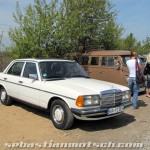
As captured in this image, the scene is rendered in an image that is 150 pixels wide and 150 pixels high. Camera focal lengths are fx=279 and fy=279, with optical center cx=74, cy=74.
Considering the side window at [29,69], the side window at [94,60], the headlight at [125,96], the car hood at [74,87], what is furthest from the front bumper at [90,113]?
the side window at [94,60]

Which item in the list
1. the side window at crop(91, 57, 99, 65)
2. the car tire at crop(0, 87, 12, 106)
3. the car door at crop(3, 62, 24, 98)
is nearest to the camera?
the car door at crop(3, 62, 24, 98)

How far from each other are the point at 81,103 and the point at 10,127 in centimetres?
184

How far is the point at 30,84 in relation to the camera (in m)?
7.26

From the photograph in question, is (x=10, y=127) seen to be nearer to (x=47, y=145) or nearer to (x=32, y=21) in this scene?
(x=47, y=145)

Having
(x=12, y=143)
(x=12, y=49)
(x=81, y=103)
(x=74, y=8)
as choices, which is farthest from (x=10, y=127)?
(x=74, y=8)

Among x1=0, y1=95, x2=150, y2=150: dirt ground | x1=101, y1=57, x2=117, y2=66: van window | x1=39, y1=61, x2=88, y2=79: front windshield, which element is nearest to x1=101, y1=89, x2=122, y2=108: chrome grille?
x1=0, y1=95, x2=150, y2=150: dirt ground

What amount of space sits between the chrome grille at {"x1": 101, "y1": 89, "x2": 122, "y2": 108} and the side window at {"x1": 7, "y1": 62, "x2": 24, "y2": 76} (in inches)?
115

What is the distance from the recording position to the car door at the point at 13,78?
794 cm

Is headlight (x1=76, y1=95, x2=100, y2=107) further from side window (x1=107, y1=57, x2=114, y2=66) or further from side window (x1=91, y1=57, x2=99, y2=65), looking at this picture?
side window (x1=91, y1=57, x2=99, y2=65)

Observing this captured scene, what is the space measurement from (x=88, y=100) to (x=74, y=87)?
50 cm

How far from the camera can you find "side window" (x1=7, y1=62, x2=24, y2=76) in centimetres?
813

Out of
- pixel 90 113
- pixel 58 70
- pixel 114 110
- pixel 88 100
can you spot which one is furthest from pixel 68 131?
pixel 58 70

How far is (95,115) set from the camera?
19.9 ft

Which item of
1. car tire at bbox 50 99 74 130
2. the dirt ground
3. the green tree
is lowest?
the dirt ground
